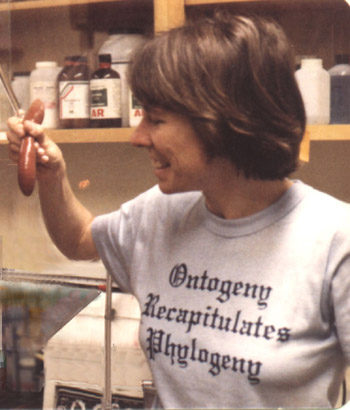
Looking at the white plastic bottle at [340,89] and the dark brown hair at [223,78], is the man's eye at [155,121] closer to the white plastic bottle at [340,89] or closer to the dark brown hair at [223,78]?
the dark brown hair at [223,78]

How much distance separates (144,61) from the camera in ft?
1.87

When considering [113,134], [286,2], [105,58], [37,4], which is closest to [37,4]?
[37,4]

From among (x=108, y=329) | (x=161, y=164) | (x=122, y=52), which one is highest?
(x=122, y=52)

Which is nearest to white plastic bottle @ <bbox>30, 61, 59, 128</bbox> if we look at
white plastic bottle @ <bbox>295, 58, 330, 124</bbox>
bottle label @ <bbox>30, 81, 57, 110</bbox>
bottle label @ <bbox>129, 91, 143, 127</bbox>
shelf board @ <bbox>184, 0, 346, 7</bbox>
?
bottle label @ <bbox>30, 81, 57, 110</bbox>

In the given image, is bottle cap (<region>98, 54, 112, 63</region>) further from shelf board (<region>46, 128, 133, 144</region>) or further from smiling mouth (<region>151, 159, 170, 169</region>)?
smiling mouth (<region>151, 159, 170, 169</region>)

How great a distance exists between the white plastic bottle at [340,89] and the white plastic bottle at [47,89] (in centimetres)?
37

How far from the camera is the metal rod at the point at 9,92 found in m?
0.72

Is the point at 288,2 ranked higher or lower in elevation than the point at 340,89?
higher

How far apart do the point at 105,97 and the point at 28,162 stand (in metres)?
0.21

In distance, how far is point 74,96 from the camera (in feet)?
2.46

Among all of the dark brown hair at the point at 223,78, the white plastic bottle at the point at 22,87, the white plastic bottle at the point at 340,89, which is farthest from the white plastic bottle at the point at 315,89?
the white plastic bottle at the point at 22,87

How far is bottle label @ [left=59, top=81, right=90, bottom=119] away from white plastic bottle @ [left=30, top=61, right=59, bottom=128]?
10 millimetres

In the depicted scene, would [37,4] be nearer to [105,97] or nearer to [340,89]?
[105,97]

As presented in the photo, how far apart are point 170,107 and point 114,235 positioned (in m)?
0.22
